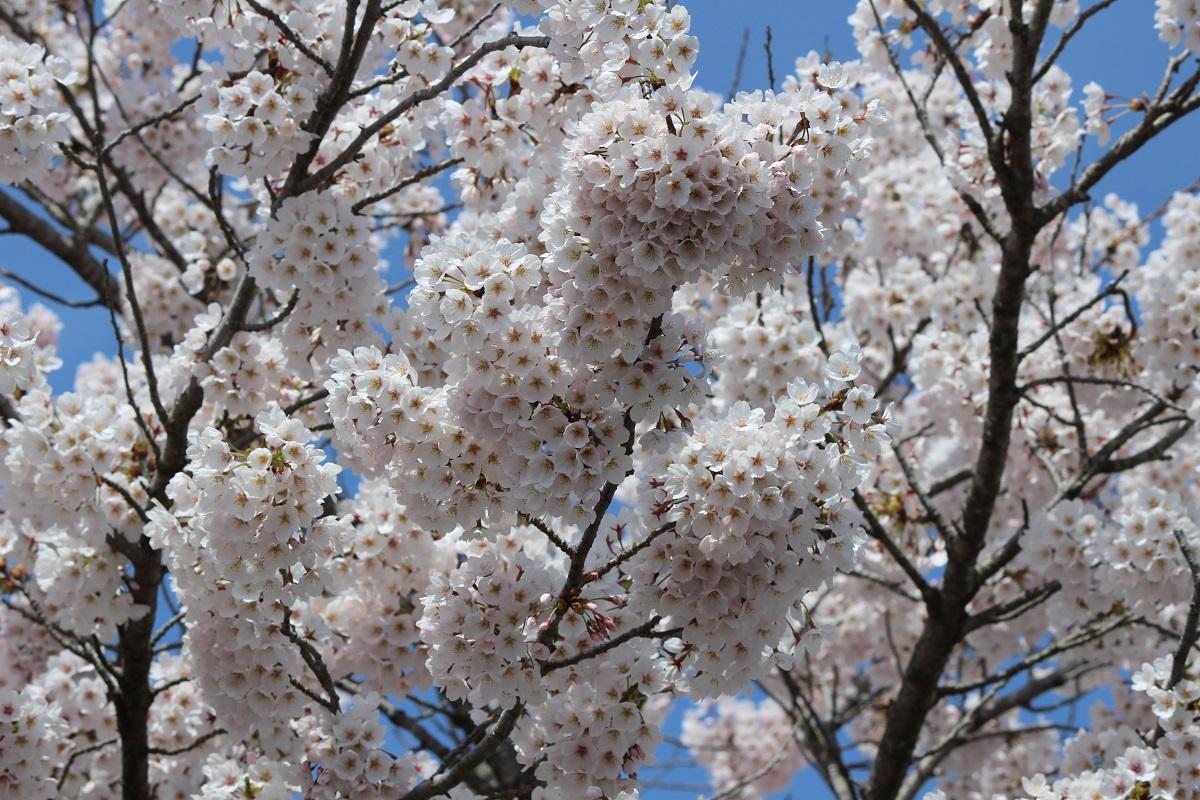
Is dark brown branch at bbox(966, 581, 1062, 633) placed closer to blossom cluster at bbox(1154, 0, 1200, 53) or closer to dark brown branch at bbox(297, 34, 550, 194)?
blossom cluster at bbox(1154, 0, 1200, 53)

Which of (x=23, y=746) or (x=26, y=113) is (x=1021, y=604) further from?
(x=26, y=113)

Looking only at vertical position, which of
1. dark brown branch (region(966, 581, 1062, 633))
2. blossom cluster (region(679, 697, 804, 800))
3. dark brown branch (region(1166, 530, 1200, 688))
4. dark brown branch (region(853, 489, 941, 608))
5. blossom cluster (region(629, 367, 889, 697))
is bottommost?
dark brown branch (region(1166, 530, 1200, 688))

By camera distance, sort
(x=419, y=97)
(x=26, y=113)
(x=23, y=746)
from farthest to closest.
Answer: (x=23, y=746)
(x=419, y=97)
(x=26, y=113)

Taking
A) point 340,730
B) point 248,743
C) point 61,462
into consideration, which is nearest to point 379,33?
point 61,462

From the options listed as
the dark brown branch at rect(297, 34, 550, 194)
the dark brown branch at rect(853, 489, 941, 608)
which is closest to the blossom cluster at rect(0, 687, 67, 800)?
the dark brown branch at rect(297, 34, 550, 194)

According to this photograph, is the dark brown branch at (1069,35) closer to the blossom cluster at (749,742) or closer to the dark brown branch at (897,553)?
the dark brown branch at (897,553)

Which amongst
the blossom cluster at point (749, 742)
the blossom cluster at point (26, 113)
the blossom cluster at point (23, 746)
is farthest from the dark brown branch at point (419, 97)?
the blossom cluster at point (749, 742)

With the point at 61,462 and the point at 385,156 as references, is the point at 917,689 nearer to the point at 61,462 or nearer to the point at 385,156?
the point at 385,156

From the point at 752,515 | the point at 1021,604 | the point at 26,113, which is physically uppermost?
Answer: the point at 26,113

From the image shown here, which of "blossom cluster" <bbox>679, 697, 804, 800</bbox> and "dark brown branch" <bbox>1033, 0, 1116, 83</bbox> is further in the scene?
"blossom cluster" <bbox>679, 697, 804, 800</bbox>

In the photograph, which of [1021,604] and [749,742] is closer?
[1021,604]

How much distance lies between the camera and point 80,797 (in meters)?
5.71

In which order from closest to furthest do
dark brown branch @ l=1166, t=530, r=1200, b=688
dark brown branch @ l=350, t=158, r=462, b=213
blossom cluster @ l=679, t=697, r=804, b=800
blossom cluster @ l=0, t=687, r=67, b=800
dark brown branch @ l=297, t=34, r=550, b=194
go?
dark brown branch @ l=1166, t=530, r=1200, b=688 < dark brown branch @ l=297, t=34, r=550, b=194 < blossom cluster @ l=0, t=687, r=67, b=800 < dark brown branch @ l=350, t=158, r=462, b=213 < blossom cluster @ l=679, t=697, r=804, b=800

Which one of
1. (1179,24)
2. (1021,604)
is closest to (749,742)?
(1021,604)
